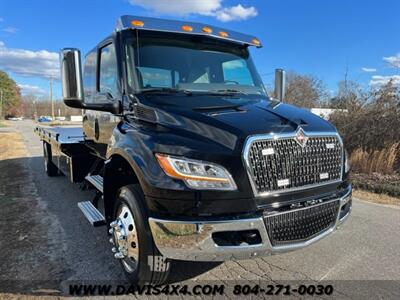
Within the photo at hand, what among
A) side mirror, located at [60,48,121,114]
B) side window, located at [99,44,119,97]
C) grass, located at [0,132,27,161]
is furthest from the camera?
grass, located at [0,132,27,161]

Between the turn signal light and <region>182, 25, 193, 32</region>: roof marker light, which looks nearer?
<region>182, 25, 193, 32</region>: roof marker light

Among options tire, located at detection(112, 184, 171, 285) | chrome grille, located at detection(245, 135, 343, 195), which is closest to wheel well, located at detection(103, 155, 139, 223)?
tire, located at detection(112, 184, 171, 285)

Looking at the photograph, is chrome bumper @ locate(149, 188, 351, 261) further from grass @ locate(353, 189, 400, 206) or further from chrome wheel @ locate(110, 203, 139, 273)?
grass @ locate(353, 189, 400, 206)

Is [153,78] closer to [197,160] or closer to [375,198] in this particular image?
[197,160]

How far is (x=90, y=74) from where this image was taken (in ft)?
17.7

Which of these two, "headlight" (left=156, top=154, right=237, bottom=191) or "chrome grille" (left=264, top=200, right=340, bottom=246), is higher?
"headlight" (left=156, top=154, right=237, bottom=191)

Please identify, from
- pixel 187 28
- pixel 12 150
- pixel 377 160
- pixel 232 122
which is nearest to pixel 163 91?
pixel 187 28

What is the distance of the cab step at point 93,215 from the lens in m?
4.06

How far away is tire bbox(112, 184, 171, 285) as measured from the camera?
3080mm

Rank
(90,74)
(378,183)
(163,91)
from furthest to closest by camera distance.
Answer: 1. (378,183)
2. (90,74)
3. (163,91)

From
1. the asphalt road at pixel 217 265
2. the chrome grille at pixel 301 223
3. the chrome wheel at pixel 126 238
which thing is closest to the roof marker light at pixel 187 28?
the chrome wheel at pixel 126 238

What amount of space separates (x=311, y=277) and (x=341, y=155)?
51.0 inches

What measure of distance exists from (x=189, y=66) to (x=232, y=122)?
55.6 inches

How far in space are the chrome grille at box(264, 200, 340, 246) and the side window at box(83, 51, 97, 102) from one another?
3.44 meters
